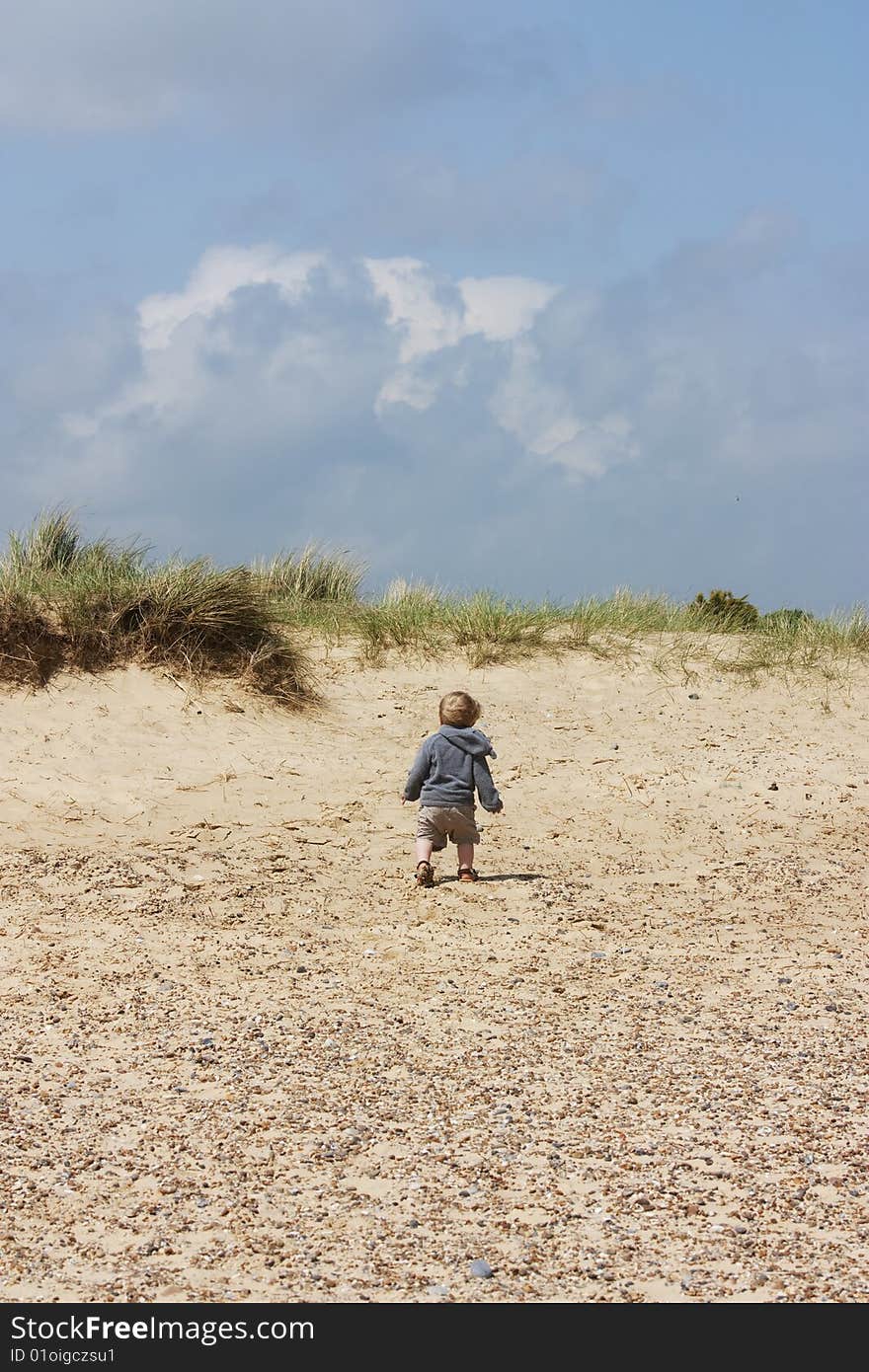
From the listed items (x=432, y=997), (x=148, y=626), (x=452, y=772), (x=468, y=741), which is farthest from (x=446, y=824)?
(x=148, y=626)

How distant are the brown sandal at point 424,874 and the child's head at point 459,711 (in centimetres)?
98

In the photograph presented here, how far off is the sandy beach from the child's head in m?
1.11

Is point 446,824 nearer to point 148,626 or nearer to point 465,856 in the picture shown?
point 465,856

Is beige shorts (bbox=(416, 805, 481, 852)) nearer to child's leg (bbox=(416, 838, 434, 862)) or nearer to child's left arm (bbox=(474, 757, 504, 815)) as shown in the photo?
child's leg (bbox=(416, 838, 434, 862))

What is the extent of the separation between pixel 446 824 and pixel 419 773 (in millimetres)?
399

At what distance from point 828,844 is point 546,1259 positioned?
692cm

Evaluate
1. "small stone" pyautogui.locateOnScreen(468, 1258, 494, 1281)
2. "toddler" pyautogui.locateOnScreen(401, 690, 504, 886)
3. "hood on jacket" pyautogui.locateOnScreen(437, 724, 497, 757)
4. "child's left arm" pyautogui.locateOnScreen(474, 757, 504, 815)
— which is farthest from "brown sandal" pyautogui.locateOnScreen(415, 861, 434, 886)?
"small stone" pyautogui.locateOnScreen(468, 1258, 494, 1281)

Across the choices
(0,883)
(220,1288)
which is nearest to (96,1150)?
(220,1288)

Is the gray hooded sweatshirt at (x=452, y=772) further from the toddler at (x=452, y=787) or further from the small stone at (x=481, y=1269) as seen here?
the small stone at (x=481, y=1269)

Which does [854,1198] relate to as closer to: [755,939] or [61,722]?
[755,939]

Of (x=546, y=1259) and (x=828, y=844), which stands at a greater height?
(x=828, y=844)

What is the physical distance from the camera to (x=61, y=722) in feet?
37.1

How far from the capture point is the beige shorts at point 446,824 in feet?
28.7

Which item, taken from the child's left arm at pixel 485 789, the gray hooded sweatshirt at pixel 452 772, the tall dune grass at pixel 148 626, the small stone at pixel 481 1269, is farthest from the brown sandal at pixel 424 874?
the small stone at pixel 481 1269
